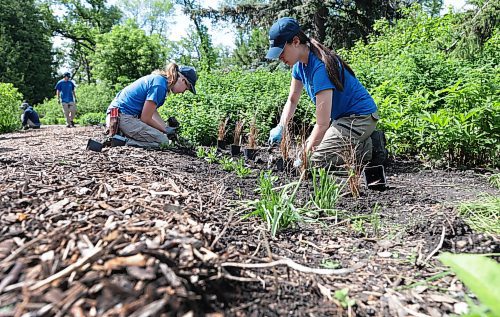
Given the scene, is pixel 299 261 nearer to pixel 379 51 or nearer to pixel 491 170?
pixel 491 170

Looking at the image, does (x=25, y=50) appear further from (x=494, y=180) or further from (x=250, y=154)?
(x=494, y=180)

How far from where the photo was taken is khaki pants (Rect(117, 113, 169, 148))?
4.77m

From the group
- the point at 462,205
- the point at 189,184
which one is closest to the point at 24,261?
the point at 189,184

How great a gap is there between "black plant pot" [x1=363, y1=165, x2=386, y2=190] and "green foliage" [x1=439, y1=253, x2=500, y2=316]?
2.11m

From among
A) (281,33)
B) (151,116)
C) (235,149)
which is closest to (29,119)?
(151,116)

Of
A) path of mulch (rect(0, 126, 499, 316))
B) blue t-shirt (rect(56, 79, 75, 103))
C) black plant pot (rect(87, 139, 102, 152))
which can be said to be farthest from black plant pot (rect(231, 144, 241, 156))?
blue t-shirt (rect(56, 79, 75, 103))

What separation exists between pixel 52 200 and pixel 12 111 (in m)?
11.2

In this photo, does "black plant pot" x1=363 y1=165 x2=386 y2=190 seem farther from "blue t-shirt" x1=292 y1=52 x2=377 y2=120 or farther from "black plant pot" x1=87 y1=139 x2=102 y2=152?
"black plant pot" x1=87 y1=139 x2=102 y2=152

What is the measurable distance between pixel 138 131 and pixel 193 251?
3.75m

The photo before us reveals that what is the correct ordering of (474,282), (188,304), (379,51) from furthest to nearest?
(379,51) → (188,304) → (474,282)

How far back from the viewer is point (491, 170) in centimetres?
358

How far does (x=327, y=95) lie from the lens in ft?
10.4

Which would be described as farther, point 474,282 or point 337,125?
point 337,125

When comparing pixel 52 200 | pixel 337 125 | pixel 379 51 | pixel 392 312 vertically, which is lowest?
pixel 392 312
